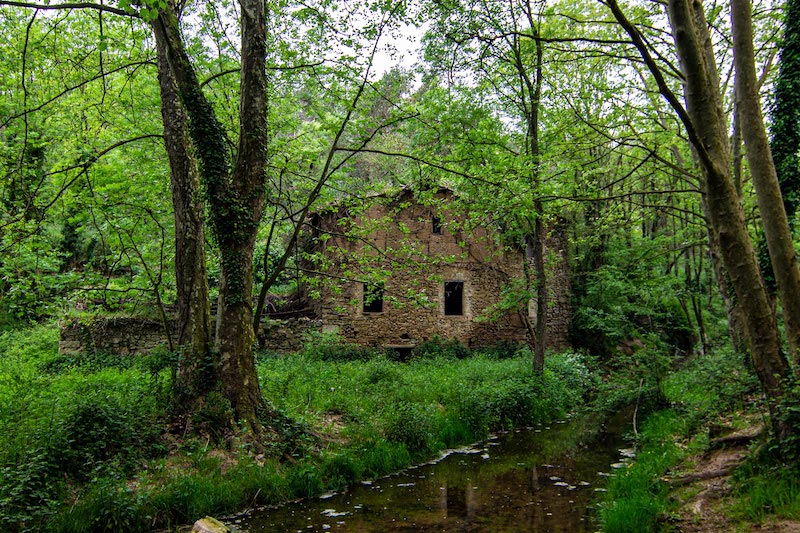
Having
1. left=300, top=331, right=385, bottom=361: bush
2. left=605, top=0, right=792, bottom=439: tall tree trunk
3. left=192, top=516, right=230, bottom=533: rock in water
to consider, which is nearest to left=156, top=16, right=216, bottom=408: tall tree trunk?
left=192, top=516, right=230, bottom=533: rock in water

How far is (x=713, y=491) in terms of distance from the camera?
4.76m

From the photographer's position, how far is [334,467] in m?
6.80

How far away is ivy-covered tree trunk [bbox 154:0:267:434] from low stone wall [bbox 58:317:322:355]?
720 cm

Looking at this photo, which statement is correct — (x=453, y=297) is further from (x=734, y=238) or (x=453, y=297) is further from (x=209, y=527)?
(x=209, y=527)

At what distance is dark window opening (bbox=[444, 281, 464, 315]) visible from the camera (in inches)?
807

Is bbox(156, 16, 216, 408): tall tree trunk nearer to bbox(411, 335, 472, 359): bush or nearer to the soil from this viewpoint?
the soil

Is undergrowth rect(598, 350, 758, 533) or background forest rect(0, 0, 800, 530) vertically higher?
background forest rect(0, 0, 800, 530)

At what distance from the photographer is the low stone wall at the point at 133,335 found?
14281 millimetres

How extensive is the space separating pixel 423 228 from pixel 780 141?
1289 centimetres

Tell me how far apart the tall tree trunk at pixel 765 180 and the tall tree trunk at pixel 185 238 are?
673 centimetres

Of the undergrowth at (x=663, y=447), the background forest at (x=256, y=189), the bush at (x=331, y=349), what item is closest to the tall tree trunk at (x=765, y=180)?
the background forest at (x=256, y=189)

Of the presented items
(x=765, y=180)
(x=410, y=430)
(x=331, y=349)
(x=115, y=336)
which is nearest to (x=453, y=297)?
(x=331, y=349)

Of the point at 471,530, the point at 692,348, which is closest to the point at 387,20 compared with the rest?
the point at 471,530

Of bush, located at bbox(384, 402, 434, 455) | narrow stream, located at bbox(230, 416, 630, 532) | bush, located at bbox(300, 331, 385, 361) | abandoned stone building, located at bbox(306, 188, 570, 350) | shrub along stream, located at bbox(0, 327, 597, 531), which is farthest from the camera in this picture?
abandoned stone building, located at bbox(306, 188, 570, 350)
